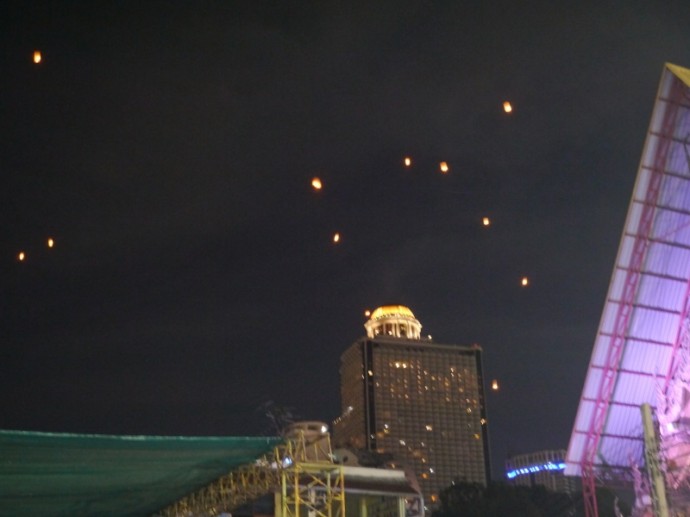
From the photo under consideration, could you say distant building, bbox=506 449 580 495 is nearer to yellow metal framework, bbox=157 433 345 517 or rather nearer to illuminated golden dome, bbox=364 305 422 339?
illuminated golden dome, bbox=364 305 422 339

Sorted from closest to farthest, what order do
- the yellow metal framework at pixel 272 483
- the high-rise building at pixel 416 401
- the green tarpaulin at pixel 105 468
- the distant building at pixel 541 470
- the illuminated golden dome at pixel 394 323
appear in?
1. the green tarpaulin at pixel 105 468
2. the yellow metal framework at pixel 272 483
3. the high-rise building at pixel 416 401
4. the distant building at pixel 541 470
5. the illuminated golden dome at pixel 394 323

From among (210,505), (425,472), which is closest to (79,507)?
(210,505)

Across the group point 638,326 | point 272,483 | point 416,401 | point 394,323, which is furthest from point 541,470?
point 272,483

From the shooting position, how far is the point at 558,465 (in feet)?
345

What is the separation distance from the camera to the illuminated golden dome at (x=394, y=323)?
4496 inches

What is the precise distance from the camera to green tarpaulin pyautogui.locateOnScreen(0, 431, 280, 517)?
49.0 ft

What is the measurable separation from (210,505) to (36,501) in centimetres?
352

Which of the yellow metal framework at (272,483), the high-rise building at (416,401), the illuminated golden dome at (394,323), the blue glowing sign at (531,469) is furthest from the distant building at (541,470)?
the yellow metal framework at (272,483)

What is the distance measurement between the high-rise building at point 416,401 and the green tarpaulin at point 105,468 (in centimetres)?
8666

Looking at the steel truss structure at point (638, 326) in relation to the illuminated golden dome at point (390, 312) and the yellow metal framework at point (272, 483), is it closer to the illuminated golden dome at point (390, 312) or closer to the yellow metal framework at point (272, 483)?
the yellow metal framework at point (272, 483)

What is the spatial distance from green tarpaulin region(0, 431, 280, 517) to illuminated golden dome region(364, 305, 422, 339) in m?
93.7

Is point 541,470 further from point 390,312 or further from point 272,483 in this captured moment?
point 272,483

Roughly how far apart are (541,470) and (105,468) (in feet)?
340

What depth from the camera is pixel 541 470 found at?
11394cm
